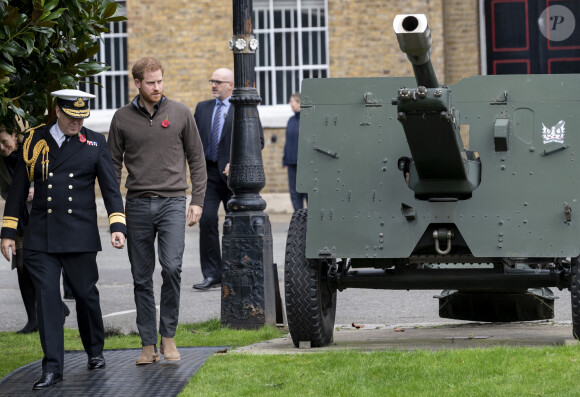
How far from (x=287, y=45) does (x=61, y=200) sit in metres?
14.8

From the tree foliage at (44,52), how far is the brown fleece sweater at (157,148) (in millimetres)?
432

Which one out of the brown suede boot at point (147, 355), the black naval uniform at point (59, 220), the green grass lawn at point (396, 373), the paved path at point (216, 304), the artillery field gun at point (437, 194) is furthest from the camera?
the paved path at point (216, 304)

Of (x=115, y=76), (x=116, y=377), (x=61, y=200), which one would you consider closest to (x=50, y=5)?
(x=61, y=200)

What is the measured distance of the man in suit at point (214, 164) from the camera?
1252 centimetres

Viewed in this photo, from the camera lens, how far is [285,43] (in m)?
22.2

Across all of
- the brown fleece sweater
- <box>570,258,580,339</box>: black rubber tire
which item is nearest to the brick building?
the brown fleece sweater

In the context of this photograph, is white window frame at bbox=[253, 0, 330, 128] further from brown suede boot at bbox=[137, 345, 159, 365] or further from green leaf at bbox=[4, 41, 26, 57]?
green leaf at bbox=[4, 41, 26, 57]

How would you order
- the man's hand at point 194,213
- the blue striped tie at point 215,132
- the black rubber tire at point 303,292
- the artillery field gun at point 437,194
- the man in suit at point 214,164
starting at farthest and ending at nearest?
the blue striped tie at point 215,132 → the man in suit at point 214,164 → the black rubber tire at point 303,292 → the artillery field gun at point 437,194 → the man's hand at point 194,213

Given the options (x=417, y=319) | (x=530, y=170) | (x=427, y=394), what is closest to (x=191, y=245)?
(x=417, y=319)

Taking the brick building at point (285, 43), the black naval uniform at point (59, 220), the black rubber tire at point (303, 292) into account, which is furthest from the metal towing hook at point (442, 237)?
the brick building at point (285, 43)

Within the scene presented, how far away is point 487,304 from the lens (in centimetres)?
959

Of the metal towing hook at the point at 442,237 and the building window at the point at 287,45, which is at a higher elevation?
the building window at the point at 287,45

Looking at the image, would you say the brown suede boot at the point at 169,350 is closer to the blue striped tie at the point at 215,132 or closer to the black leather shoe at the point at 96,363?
the black leather shoe at the point at 96,363

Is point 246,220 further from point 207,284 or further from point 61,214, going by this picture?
point 207,284
